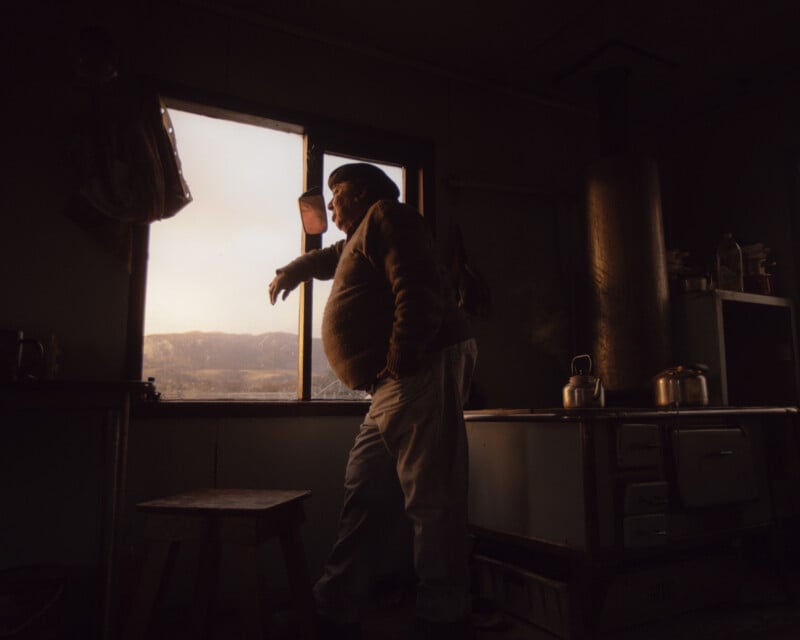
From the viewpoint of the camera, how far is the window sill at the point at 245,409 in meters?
2.60

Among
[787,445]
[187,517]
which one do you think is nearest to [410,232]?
[187,517]

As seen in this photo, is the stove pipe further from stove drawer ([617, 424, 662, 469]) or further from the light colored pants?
the light colored pants

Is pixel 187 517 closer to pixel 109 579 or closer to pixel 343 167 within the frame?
pixel 109 579

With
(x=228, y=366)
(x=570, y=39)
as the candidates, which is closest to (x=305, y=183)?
(x=228, y=366)

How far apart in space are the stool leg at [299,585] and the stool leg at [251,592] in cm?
16

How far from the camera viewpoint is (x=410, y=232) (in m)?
2.15

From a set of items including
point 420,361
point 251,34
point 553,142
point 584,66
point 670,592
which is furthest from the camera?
point 553,142

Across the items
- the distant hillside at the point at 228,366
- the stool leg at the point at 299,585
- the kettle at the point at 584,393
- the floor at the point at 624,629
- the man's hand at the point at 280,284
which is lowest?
the floor at the point at 624,629

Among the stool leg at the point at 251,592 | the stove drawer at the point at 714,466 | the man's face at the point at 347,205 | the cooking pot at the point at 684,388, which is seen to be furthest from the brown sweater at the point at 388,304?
the cooking pot at the point at 684,388

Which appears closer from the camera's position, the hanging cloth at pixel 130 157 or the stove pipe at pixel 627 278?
the hanging cloth at pixel 130 157

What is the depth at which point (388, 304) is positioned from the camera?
2.22 m

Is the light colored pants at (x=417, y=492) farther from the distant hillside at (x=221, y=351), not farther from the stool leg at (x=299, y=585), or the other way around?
the distant hillside at (x=221, y=351)

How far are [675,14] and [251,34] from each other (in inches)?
86.3

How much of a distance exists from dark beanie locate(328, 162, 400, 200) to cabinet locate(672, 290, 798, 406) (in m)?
2.01
